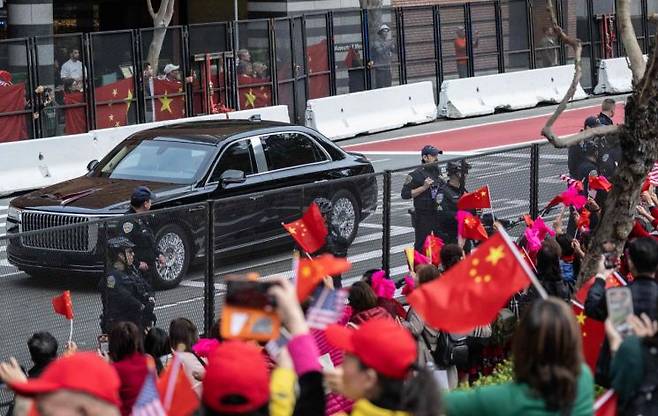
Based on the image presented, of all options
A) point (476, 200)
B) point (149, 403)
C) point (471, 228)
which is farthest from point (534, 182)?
point (149, 403)

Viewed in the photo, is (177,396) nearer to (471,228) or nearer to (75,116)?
(471,228)

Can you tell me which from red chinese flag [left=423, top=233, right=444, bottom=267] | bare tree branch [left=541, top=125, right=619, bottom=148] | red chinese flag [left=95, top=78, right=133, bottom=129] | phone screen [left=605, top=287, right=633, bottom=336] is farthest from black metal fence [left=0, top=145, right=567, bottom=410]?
red chinese flag [left=95, top=78, right=133, bottom=129]

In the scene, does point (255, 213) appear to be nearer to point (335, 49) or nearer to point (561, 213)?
point (561, 213)

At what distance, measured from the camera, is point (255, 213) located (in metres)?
11.1

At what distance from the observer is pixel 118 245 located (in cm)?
995

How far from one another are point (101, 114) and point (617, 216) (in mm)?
17392

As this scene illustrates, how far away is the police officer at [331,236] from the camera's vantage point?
11.2 meters

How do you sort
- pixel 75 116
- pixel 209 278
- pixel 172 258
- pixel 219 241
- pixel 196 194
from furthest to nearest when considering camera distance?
pixel 75 116, pixel 196 194, pixel 219 241, pixel 209 278, pixel 172 258

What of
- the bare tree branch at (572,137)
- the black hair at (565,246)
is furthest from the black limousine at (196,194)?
the bare tree branch at (572,137)

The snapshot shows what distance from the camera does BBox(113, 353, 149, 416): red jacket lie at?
22.4 feet

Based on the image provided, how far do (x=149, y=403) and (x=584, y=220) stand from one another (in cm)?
764

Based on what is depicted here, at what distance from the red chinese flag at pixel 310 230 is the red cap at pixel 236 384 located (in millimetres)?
5400

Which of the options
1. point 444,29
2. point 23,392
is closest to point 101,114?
point 444,29

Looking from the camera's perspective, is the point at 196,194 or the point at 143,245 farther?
the point at 196,194
